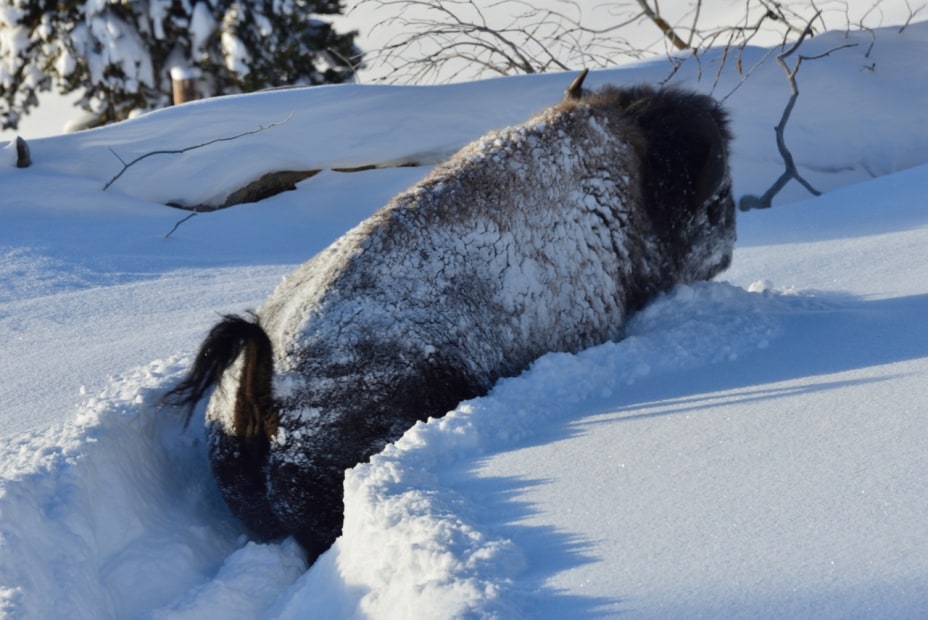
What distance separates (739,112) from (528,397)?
487 centimetres

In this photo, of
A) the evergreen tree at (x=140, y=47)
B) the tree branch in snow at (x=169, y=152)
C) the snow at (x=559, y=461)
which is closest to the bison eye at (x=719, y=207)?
the snow at (x=559, y=461)

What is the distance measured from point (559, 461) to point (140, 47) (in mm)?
13306

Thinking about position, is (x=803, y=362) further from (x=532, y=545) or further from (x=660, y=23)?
(x=660, y=23)

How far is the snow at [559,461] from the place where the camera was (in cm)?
156

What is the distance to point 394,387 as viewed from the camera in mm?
2553

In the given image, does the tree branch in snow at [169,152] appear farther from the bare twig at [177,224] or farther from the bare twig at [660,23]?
the bare twig at [660,23]

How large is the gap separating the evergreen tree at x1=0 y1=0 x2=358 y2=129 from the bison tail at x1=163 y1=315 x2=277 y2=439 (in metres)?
11.6

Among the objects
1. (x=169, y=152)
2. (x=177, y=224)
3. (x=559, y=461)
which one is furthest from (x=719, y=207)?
(x=169, y=152)

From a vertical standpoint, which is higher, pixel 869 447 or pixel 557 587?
pixel 869 447

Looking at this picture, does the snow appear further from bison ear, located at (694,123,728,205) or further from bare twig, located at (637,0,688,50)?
bare twig, located at (637,0,688,50)

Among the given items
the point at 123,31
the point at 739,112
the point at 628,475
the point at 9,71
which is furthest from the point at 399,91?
the point at 9,71

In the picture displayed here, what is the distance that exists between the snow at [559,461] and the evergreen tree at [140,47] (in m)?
9.38

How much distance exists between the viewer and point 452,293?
2746 mm

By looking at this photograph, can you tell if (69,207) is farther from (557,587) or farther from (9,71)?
(9,71)
